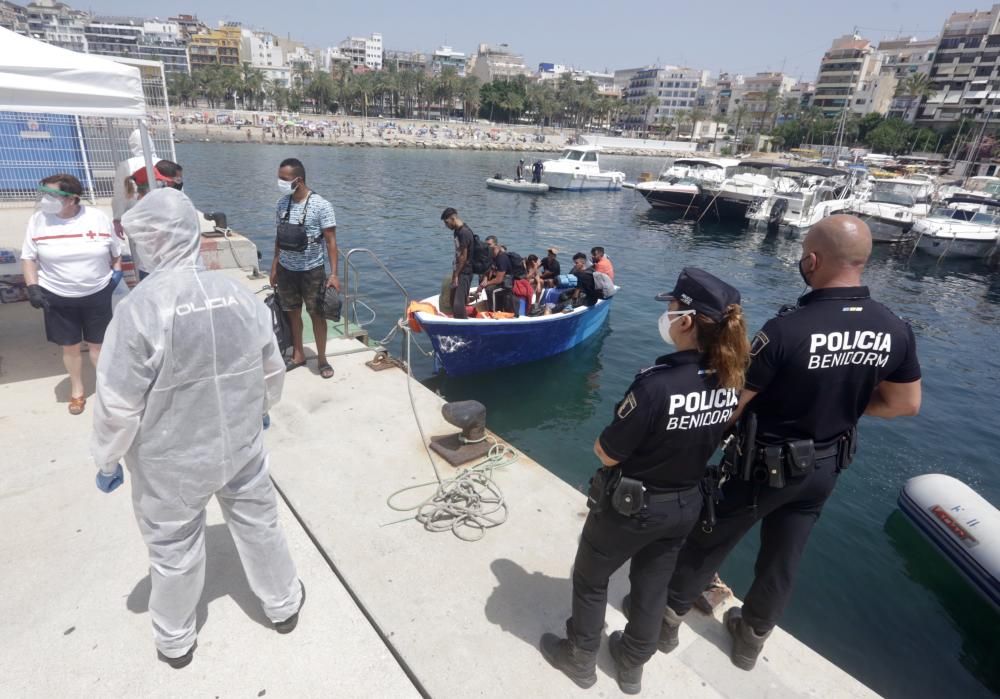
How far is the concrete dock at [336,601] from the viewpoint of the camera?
2641mm

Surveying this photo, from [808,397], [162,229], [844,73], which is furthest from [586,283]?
[844,73]

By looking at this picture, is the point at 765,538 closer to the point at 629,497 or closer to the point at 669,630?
the point at 669,630

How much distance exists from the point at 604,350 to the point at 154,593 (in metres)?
9.54

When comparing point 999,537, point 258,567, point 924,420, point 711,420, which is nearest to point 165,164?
point 258,567

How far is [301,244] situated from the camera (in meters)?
5.12

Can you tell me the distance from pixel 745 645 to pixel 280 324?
5053 mm

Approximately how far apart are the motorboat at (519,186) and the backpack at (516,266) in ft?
89.5

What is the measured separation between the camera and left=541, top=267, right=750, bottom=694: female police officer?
2.13 m

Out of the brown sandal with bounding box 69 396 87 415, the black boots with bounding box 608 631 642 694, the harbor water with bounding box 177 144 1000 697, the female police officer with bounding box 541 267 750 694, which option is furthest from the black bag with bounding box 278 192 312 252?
the black boots with bounding box 608 631 642 694

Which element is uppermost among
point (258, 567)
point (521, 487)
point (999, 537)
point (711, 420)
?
point (711, 420)

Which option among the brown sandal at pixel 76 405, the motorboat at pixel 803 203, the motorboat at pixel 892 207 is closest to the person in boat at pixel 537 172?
Answer: the motorboat at pixel 803 203

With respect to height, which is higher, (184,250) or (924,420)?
(184,250)

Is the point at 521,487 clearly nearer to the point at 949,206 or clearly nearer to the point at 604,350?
the point at 604,350

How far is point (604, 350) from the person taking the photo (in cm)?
1112
